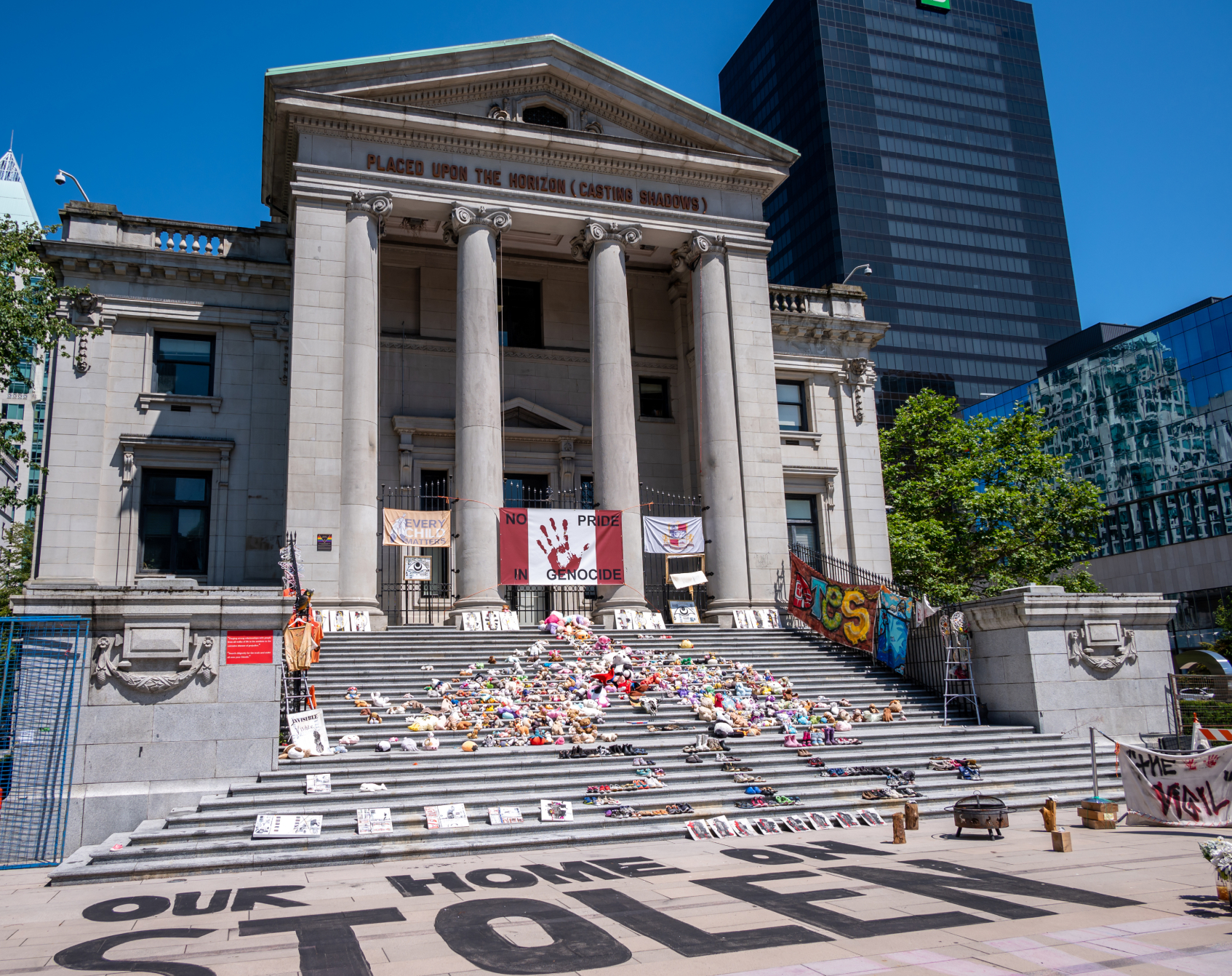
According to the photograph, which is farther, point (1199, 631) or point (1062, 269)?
point (1062, 269)

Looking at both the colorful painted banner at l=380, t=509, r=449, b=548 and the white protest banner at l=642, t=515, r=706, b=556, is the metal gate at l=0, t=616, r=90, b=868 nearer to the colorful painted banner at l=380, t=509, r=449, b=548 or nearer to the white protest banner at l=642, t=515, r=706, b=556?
the colorful painted banner at l=380, t=509, r=449, b=548

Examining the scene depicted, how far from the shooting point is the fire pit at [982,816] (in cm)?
1357

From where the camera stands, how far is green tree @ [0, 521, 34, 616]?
4106 cm

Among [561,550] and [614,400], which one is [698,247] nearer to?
[614,400]

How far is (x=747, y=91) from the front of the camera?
13212cm

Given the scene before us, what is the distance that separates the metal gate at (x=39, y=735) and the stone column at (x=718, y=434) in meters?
16.9

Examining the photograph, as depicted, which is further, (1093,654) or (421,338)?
(421,338)

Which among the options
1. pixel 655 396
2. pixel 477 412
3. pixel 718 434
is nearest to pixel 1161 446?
pixel 655 396

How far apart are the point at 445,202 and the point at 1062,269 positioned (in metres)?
112

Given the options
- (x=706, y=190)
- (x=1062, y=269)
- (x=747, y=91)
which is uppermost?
(x=747, y=91)

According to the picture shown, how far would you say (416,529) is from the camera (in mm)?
25266

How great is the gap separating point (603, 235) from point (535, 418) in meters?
6.34

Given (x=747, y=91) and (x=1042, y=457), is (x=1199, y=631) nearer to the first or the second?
(x=1042, y=457)

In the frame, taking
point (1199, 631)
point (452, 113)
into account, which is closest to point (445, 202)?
point (452, 113)
